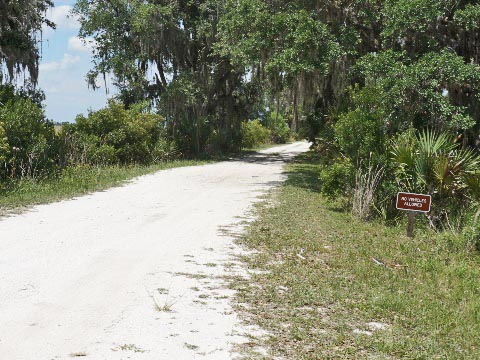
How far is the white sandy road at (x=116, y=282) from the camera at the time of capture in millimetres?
4172

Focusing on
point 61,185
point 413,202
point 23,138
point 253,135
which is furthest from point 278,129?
point 413,202

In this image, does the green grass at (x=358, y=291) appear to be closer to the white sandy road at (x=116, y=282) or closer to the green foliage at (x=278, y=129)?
the white sandy road at (x=116, y=282)

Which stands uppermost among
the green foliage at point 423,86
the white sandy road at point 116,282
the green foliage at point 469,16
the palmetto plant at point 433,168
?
the green foliage at point 469,16

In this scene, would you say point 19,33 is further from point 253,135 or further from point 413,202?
point 253,135

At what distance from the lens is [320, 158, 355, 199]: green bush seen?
1137 cm

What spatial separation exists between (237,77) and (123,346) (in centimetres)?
2523

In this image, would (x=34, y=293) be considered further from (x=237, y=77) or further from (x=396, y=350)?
A: (x=237, y=77)

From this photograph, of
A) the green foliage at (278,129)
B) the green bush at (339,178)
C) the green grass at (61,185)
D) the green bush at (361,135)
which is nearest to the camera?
the green grass at (61,185)

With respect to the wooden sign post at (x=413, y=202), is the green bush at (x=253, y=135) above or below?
above

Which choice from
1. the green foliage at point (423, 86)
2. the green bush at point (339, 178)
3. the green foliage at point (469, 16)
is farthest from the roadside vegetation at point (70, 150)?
the green foliage at point (469, 16)

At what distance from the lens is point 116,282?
18.8ft

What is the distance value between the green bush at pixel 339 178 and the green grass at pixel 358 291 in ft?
4.90

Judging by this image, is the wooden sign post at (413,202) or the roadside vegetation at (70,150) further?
the roadside vegetation at (70,150)

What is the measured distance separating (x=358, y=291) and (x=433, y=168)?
5.19 m
